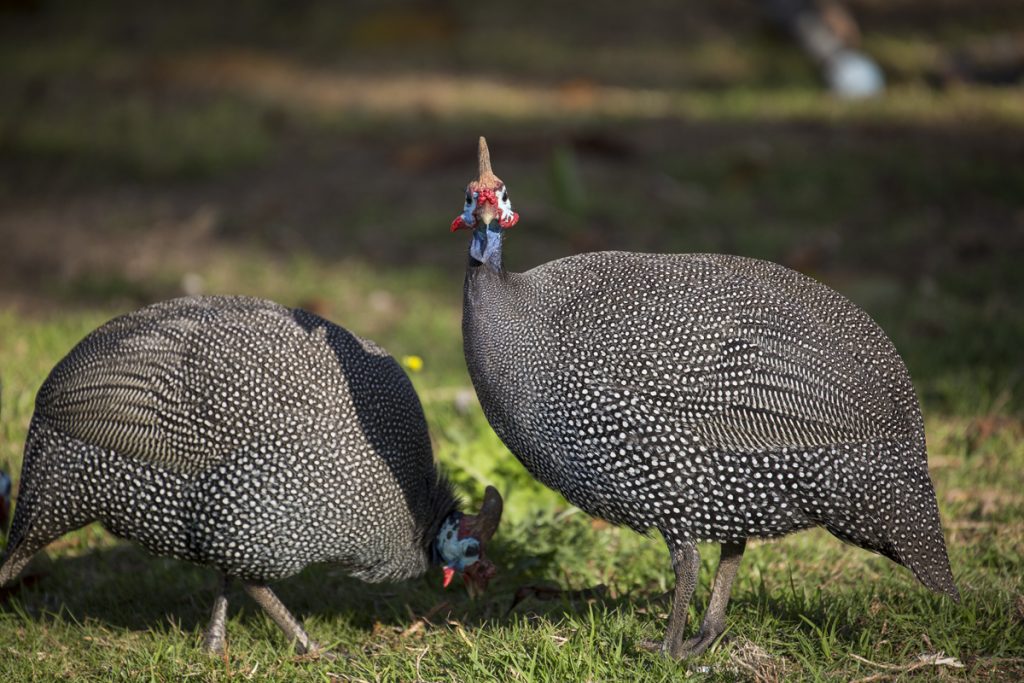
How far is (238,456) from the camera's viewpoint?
3.39m

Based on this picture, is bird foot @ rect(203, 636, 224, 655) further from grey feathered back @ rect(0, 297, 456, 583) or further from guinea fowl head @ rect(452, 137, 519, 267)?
guinea fowl head @ rect(452, 137, 519, 267)

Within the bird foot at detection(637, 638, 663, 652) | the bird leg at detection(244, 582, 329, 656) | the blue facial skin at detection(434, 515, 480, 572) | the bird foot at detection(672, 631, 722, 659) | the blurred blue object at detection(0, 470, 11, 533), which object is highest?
the blue facial skin at detection(434, 515, 480, 572)

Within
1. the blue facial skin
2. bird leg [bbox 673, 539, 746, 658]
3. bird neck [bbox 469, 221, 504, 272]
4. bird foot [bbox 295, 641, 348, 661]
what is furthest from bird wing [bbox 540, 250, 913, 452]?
bird foot [bbox 295, 641, 348, 661]

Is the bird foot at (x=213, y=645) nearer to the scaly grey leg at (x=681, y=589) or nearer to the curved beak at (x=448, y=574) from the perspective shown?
the curved beak at (x=448, y=574)

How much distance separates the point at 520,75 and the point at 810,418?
25.7ft

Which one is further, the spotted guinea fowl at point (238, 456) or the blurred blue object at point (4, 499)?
the blurred blue object at point (4, 499)

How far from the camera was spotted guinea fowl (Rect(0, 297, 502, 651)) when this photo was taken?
3402 mm

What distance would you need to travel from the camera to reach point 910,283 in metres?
6.43

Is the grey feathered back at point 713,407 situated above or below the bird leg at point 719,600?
above

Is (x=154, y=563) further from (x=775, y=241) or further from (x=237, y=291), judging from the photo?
(x=775, y=241)

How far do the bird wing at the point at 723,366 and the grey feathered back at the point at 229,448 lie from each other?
69 centimetres

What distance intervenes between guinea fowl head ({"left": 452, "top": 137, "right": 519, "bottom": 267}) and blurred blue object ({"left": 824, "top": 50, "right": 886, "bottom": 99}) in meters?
6.64

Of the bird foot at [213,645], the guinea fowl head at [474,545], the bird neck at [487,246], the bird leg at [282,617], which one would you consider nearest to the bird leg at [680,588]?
the guinea fowl head at [474,545]

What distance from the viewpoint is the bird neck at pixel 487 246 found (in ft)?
10.8
